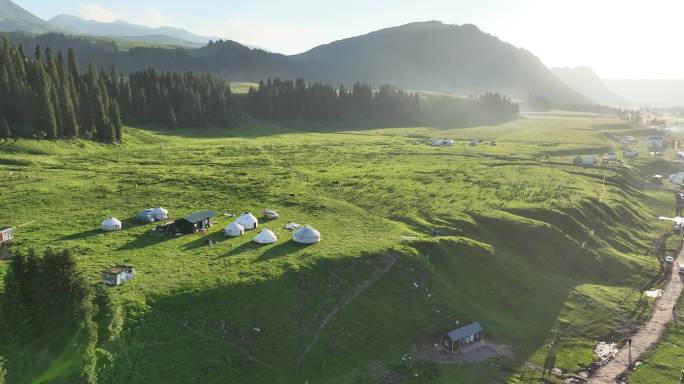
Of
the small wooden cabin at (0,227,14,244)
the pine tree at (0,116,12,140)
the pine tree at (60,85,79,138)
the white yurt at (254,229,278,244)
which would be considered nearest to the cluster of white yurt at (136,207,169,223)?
the small wooden cabin at (0,227,14,244)

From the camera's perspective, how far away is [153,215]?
220 feet

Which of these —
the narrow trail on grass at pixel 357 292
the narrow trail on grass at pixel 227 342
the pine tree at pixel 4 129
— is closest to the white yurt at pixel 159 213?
the narrow trail on grass at pixel 227 342

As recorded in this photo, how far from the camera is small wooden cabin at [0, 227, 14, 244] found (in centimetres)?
5516

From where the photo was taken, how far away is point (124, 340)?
4072cm

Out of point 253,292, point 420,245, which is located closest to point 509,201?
point 420,245

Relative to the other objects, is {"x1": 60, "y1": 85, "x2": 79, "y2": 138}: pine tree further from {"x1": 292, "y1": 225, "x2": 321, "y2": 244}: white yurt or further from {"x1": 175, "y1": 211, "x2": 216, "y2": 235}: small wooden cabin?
{"x1": 292, "y1": 225, "x2": 321, "y2": 244}: white yurt

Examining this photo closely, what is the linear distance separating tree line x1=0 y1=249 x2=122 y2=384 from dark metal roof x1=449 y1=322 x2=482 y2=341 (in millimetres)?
33751

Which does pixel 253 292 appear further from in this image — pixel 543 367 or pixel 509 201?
pixel 509 201

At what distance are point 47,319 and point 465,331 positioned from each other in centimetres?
3942

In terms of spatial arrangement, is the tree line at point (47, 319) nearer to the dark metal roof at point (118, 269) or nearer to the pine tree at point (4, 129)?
the dark metal roof at point (118, 269)

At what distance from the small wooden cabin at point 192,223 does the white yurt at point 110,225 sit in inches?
303

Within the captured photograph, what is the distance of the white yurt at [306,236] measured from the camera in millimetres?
61344

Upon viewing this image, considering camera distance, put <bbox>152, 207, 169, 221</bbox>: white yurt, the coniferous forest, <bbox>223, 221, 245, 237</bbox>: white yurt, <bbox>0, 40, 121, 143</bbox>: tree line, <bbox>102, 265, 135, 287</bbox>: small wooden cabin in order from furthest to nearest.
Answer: the coniferous forest < <bbox>0, 40, 121, 143</bbox>: tree line < <bbox>152, 207, 169, 221</bbox>: white yurt < <bbox>223, 221, 245, 237</bbox>: white yurt < <bbox>102, 265, 135, 287</bbox>: small wooden cabin

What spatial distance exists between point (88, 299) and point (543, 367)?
4406 cm
